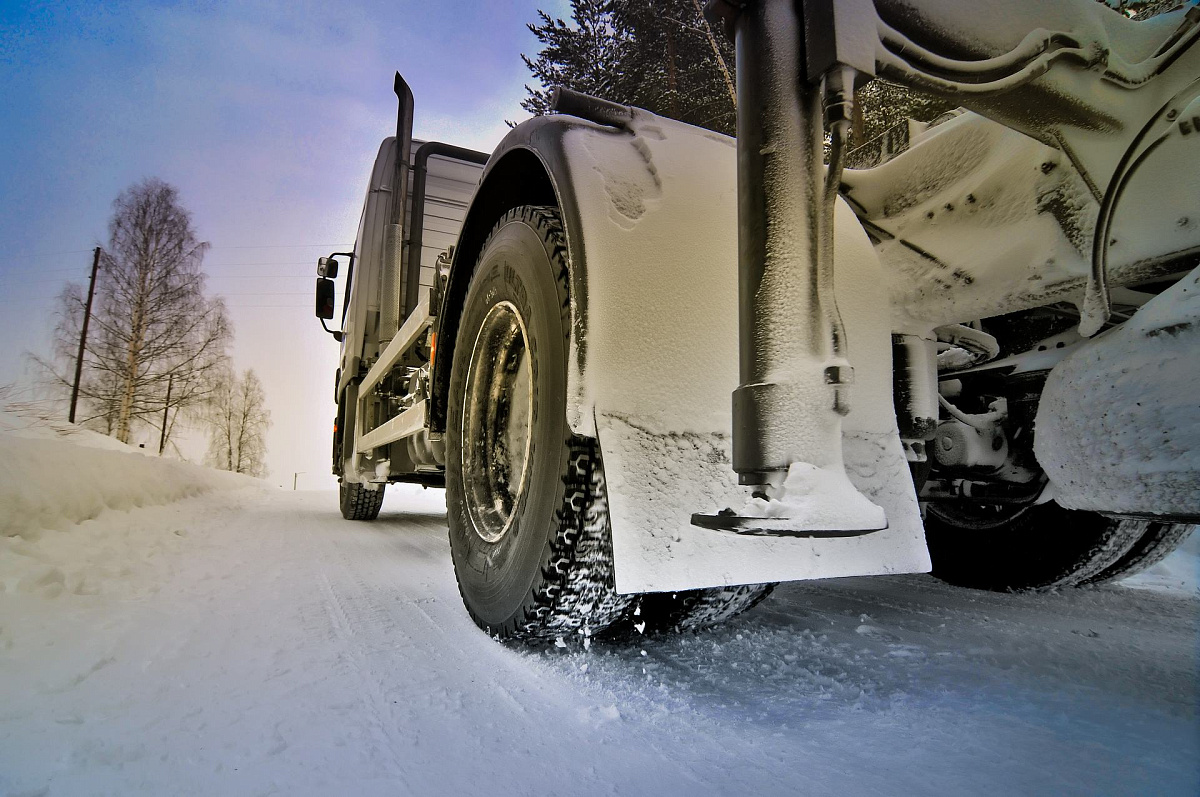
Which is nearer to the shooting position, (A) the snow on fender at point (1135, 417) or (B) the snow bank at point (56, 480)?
(A) the snow on fender at point (1135, 417)

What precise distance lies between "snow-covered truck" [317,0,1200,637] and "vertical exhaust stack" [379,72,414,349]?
2.04 metres

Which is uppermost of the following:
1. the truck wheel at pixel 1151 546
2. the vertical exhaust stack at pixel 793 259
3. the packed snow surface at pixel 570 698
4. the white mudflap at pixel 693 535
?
the vertical exhaust stack at pixel 793 259

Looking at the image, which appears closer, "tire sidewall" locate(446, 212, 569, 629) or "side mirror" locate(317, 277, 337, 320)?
"tire sidewall" locate(446, 212, 569, 629)

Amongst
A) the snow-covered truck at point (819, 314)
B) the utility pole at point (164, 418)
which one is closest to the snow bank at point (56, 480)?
the snow-covered truck at point (819, 314)

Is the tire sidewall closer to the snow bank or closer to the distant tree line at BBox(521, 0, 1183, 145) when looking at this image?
the snow bank

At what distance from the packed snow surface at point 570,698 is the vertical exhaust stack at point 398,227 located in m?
2.08

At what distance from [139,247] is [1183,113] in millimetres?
11905

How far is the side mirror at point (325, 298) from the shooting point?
5000 mm

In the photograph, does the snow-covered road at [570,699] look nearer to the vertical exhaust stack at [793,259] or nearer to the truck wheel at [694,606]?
the truck wheel at [694,606]

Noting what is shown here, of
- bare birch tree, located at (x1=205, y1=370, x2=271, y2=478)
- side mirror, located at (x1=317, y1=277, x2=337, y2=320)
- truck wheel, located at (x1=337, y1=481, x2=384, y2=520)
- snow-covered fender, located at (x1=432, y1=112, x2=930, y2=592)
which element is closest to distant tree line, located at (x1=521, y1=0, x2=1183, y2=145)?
side mirror, located at (x1=317, y1=277, x2=337, y2=320)

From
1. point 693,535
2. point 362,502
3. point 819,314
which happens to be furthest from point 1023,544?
point 362,502

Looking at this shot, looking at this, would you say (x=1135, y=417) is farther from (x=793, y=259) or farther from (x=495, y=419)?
(x=495, y=419)

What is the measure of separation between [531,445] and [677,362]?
0.41 m

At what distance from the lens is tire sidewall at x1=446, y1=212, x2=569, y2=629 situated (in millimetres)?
1230
